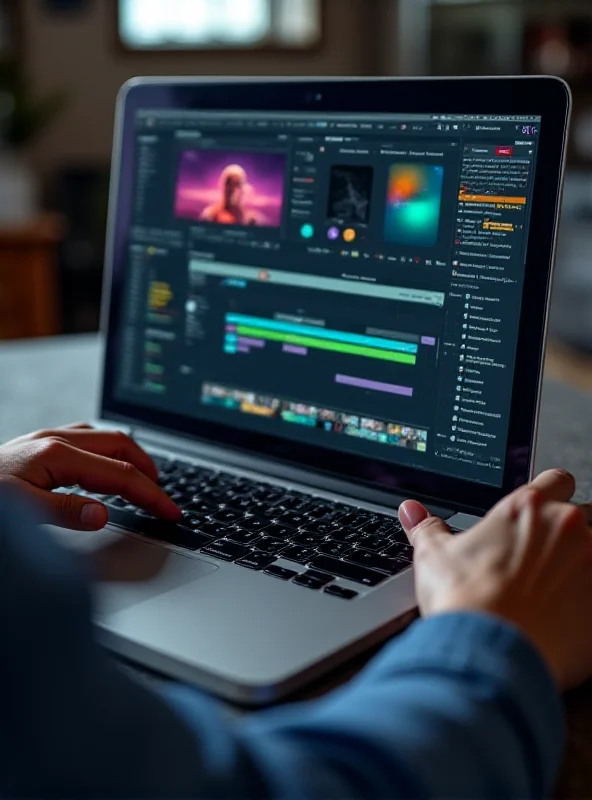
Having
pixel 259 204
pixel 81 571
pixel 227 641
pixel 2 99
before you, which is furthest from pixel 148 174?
pixel 2 99

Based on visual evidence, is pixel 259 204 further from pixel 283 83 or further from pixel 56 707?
pixel 56 707

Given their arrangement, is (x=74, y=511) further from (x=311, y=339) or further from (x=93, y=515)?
(x=311, y=339)

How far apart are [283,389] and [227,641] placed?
0.37 meters

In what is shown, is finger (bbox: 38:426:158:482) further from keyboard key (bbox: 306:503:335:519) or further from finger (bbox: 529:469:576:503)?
finger (bbox: 529:469:576:503)

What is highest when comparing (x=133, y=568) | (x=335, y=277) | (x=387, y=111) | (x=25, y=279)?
(x=387, y=111)

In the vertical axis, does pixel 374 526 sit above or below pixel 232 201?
below

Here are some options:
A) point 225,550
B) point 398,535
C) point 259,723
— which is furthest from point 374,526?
point 259,723

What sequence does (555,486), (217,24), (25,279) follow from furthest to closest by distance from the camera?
(217,24), (25,279), (555,486)

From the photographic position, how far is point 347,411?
2.85 feet

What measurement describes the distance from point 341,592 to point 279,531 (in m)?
0.12

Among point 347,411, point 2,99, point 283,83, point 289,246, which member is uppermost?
point 2,99

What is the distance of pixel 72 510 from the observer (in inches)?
29.5

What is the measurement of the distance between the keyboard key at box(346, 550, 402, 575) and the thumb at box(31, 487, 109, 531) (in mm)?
197

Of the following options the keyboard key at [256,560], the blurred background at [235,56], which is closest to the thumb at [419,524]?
the keyboard key at [256,560]
